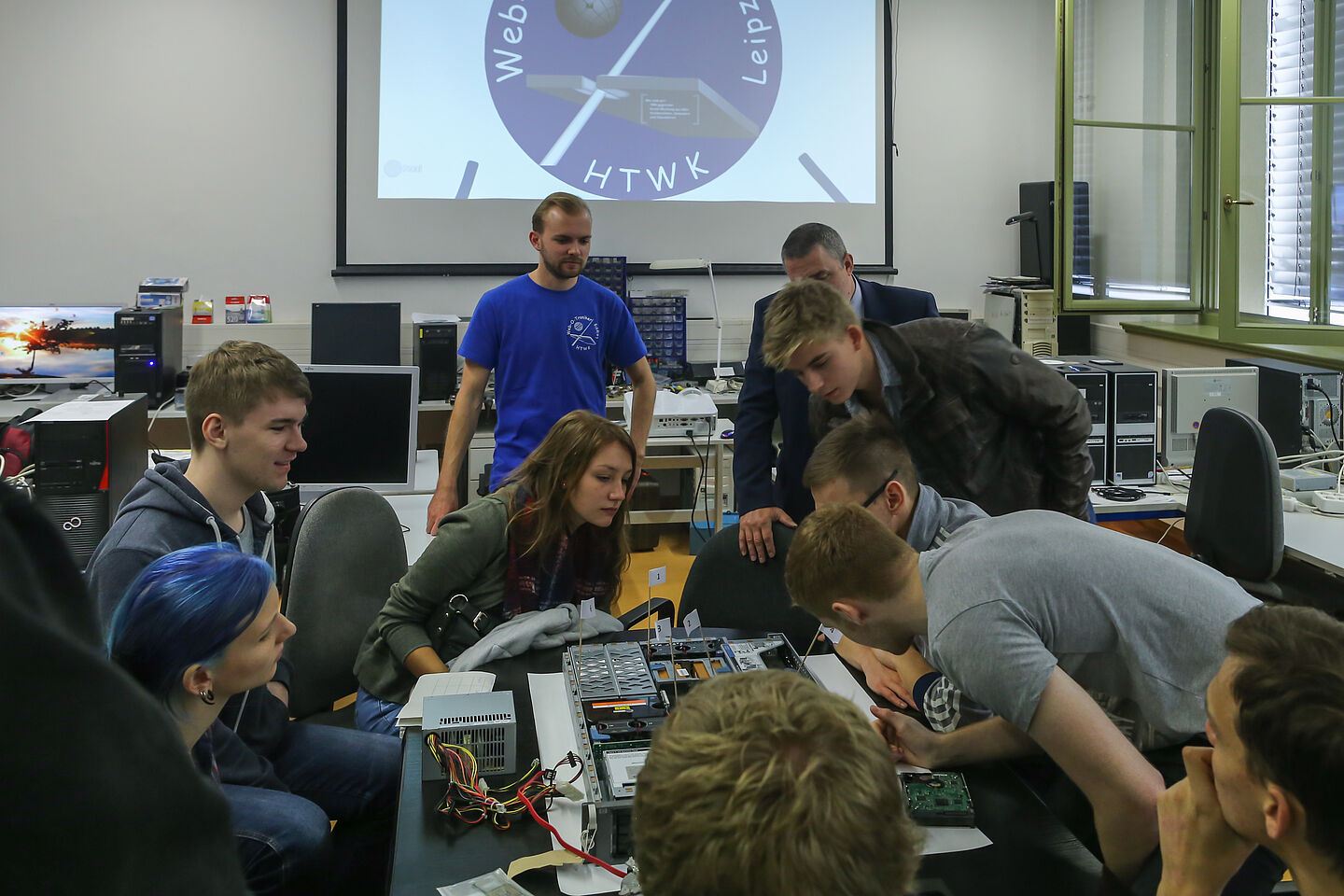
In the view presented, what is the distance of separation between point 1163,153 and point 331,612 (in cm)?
441

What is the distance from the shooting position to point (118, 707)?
14.6 inches

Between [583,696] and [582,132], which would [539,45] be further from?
[583,696]

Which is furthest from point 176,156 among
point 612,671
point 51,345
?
point 612,671

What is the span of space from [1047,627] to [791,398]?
1411 mm

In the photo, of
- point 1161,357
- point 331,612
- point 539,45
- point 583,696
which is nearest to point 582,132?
point 539,45

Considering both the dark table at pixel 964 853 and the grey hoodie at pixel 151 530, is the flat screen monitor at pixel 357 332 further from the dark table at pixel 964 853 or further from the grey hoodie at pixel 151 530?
the dark table at pixel 964 853

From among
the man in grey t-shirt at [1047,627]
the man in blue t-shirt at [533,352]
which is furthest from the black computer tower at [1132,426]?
the man in grey t-shirt at [1047,627]

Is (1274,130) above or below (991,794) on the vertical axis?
above

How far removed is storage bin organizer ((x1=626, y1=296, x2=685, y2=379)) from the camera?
521 cm

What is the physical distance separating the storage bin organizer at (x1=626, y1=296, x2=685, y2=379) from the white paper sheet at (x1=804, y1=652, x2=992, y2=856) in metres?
3.33

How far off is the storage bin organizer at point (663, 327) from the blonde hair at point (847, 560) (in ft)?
12.1

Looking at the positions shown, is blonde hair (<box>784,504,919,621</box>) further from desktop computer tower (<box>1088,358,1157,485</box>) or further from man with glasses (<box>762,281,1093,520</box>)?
desktop computer tower (<box>1088,358,1157,485</box>)

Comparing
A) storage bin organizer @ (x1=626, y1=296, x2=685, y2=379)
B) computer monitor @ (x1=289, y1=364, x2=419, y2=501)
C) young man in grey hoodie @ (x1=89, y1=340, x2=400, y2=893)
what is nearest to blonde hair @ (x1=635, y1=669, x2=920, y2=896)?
young man in grey hoodie @ (x1=89, y1=340, x2=400, y2=893)

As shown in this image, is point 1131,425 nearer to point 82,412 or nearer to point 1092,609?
point 1092,609
